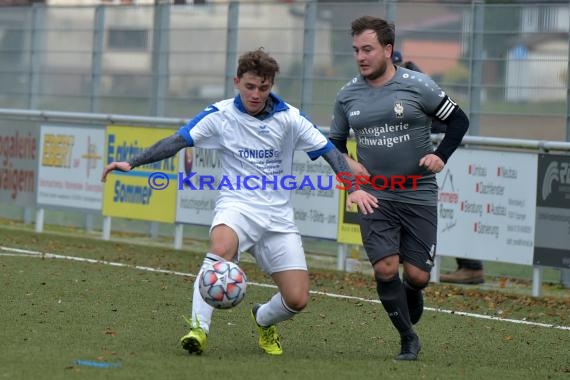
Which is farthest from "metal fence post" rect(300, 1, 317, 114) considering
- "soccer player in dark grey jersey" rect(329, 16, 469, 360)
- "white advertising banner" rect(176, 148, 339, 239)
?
"soccer player in dark grey jersey" rect(329, 16, 469, 360)

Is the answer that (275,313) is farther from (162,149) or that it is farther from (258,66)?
(258,66)

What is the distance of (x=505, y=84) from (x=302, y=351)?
7.50 m

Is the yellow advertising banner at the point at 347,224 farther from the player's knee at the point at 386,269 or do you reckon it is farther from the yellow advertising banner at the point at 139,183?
the player's knee at the point at 386,269

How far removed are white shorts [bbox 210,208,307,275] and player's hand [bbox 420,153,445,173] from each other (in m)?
0.95

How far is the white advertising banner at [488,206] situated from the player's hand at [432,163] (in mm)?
4816

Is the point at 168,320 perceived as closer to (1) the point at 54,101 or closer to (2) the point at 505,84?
(2) the point at 505,84

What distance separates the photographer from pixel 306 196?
49.5ft

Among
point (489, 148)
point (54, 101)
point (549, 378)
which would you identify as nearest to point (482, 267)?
point (489, 148)

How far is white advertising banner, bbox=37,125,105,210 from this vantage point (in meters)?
17.2

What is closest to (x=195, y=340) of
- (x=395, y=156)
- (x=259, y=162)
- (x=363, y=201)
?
(x=259, y=162)

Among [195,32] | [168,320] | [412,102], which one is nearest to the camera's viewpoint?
[412,102]

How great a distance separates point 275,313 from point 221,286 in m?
0.72

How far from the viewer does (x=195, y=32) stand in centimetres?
1903

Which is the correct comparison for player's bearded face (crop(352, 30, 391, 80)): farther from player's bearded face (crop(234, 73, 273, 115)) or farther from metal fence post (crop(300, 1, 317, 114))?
metal fence post (crop(300, 1, 317, 114))
